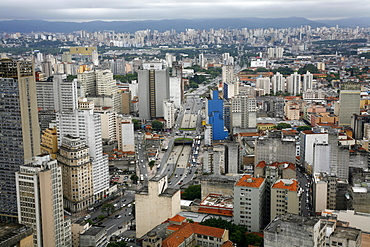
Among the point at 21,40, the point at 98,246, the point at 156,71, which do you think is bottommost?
the point at 98,246

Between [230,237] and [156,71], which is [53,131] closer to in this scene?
[230,237]

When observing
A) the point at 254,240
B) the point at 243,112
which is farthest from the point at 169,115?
the point at 254,240

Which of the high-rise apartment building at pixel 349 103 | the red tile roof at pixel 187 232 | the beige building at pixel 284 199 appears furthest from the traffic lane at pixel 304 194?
the high-rise apartment building at pixel 349 103

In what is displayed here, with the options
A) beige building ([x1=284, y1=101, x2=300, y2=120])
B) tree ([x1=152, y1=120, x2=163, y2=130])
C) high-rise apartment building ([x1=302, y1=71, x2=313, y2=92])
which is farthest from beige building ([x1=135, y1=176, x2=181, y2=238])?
high-rise apartment building ([x1=302, y1=71, x2=313, y2=92])

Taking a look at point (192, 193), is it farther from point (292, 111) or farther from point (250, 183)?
point (292, 111)

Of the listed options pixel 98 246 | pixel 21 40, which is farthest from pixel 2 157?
pixel 21 40

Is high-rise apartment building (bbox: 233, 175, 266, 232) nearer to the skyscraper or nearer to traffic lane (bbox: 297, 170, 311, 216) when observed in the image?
traffic lane (bbox: 297, 170, 311, 216)
